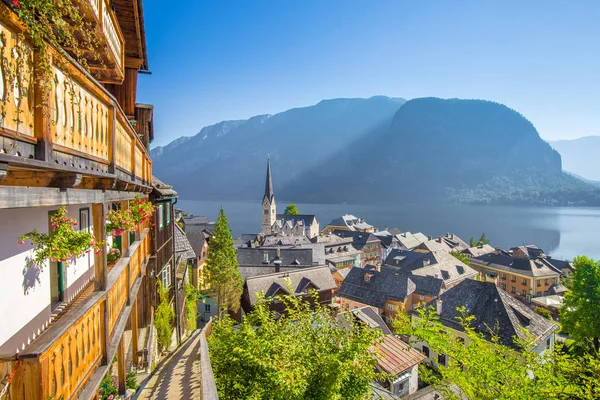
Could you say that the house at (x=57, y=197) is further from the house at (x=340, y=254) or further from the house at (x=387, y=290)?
the house at (x=340, y=254)

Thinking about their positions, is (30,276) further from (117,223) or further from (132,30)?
(132,30)

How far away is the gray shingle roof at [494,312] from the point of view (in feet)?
84.2

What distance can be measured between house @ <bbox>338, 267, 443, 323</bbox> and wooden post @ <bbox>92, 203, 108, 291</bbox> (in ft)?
114

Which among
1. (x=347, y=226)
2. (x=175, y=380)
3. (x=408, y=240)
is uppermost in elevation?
(x=175, y=380)

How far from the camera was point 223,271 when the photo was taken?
28.5 metres

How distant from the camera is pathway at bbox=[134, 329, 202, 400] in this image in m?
9.08

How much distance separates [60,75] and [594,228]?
204089mm

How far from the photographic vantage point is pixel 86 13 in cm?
561

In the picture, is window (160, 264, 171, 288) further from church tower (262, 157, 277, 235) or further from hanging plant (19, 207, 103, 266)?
church tower (262, 157, 277, 235)

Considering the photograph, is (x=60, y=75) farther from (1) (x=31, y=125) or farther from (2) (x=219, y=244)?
(2) (x=219, y=244)

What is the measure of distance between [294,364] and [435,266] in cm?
4772

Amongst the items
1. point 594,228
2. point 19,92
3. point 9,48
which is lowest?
point 594,228

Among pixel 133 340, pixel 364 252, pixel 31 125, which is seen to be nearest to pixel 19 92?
pixel 31 125

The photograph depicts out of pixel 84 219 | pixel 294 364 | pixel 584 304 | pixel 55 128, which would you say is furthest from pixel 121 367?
pixel 584 304
